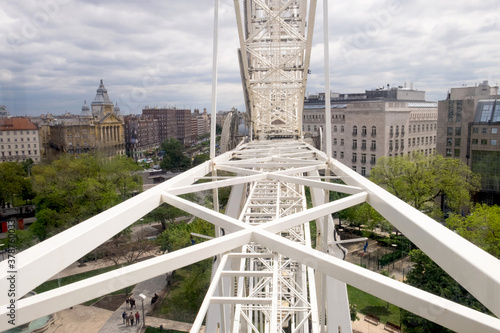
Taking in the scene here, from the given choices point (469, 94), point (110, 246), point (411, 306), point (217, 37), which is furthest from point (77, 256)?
point (469, 94)

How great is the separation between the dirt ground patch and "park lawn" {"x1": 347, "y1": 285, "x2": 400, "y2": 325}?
30.0ft

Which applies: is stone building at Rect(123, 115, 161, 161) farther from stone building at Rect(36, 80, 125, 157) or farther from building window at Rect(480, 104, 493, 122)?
building window at Rect(480, 104, 493, 122)

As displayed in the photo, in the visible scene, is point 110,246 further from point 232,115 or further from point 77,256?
point 77,256

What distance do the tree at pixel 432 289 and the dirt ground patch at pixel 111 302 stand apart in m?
10.6

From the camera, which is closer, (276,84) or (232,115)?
(276,84)

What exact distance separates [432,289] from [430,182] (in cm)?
832

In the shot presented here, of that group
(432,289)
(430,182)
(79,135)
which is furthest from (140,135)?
(432,289)

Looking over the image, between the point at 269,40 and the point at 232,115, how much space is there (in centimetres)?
499

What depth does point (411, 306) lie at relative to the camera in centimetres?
174

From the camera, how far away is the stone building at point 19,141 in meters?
28.4

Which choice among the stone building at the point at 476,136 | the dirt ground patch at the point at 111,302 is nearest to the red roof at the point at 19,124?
the dirt ground patch at the point at 111,302

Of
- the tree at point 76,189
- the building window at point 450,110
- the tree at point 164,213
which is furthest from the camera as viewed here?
the building window at point 450,110

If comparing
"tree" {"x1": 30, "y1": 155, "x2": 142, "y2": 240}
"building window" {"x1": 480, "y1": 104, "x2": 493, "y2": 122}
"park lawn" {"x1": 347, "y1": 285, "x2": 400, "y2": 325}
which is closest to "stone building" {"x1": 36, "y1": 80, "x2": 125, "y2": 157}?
"tree" {"x1": 30, "y1": 155, "x2": 142, "y2": 240}

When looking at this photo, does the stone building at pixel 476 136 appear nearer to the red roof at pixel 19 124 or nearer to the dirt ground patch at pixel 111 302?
the dirt ground patch at pixel 111 302
